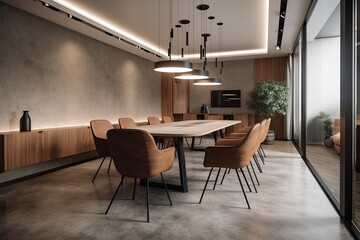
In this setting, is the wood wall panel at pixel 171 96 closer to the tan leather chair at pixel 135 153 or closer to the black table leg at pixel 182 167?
the black table leg at pixel 182 167

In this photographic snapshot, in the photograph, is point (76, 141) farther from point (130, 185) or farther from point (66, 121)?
point (130, 185)

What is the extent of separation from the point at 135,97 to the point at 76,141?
10.8ft

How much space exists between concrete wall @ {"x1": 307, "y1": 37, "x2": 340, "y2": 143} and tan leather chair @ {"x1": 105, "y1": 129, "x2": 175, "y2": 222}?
419 centimetres

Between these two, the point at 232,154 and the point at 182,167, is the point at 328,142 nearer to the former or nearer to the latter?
the point at 232,154

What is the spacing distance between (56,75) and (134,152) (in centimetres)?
350

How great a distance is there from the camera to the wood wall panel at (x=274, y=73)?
888cm

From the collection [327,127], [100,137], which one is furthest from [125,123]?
[327,127]

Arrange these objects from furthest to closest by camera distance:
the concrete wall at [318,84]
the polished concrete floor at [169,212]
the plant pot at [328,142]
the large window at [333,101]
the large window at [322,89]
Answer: the concrete wall at [318,84], the plant pot at [328,142], the large window at [322,89], the large window at [333,101], the polished concrete floor at [169,212]

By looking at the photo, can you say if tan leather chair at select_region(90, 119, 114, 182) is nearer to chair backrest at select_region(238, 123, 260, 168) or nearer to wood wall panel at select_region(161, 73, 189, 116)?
chair backrest at select_region(238, 123, 260, 168)

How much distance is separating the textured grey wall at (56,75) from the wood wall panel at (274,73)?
448 cm

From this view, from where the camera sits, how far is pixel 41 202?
3.14 m

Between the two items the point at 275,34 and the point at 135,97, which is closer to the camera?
the point at 275,34

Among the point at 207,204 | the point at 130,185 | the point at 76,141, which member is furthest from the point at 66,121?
the point at 207,204

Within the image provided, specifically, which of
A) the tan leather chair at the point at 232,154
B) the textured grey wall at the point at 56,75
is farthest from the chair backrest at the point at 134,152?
the textured grey wall at the point at 56,75
